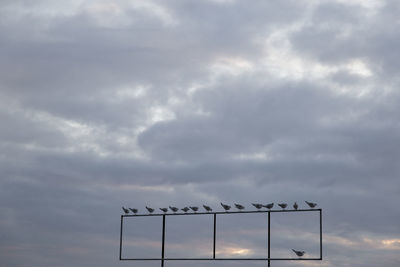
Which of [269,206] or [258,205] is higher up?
[258,205]

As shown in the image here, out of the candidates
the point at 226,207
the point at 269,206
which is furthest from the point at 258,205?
the point at 226,207

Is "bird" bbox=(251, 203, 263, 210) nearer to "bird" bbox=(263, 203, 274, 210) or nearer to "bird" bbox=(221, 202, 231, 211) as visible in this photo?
"bird" bbox=(263, 203, 274, 210)

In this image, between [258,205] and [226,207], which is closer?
[258,205]

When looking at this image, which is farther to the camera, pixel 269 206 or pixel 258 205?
pixel 258 205

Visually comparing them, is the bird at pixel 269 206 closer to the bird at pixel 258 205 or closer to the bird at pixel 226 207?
the bird at pixel 258 205

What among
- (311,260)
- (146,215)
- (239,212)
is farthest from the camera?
(146,215)

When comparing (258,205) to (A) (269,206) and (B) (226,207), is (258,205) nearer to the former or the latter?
(A) (269,206)

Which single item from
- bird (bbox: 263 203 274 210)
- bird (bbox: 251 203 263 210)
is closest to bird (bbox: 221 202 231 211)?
bird (bbox: 251 203 263 210)

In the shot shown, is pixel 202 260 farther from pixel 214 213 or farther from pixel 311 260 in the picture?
pixel 311 260

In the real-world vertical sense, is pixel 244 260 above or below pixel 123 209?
below

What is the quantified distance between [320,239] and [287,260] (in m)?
2.79

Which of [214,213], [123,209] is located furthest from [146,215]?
[214,213]

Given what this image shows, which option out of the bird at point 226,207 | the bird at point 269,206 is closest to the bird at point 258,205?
the bird at point 269,206

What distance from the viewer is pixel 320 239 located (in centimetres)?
5628
